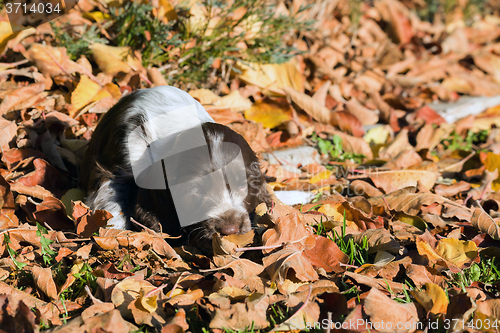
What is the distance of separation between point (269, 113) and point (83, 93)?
2214 mm

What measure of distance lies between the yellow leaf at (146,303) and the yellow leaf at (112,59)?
130 inches

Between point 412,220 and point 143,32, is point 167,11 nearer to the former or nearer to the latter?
point 143,32

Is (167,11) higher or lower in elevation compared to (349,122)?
higher

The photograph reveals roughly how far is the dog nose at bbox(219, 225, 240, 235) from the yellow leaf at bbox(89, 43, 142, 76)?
2.83 metres

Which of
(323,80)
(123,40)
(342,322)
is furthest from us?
(323,80)

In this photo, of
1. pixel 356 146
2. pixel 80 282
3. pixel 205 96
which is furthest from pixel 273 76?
A: pixel 80 282

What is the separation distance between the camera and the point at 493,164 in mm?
4609

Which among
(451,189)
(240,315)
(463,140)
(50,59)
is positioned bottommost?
(463,140)

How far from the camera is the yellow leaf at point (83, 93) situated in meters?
4.70

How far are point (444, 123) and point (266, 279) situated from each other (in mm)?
4249

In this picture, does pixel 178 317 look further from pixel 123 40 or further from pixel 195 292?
pixel 123 40

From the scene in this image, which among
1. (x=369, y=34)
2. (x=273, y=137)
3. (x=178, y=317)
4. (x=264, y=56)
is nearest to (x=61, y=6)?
(x=264, y=56)

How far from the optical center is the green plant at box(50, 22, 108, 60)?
507 centimetres

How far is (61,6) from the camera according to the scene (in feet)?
17.7
